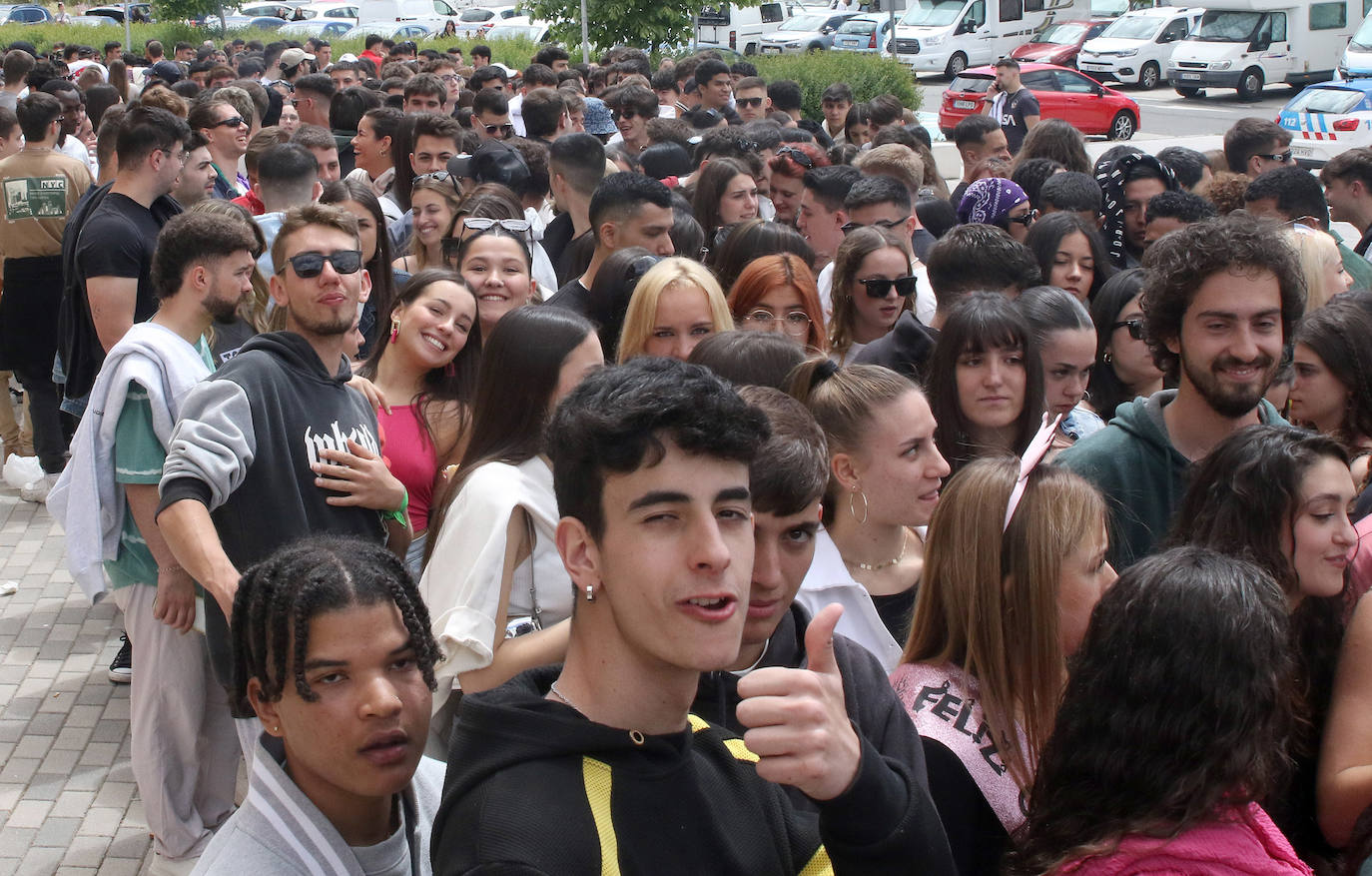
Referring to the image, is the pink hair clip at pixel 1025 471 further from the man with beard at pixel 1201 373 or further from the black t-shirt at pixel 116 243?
the black t-shirt at pixel 116 243

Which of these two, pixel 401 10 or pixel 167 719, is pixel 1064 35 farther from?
pixel 167 719

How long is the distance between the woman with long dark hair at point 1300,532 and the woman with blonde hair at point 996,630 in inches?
16.6

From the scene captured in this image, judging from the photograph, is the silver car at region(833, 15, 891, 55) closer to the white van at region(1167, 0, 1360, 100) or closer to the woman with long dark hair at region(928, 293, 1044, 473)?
the white van at region(1167, 0, 1360, 100)

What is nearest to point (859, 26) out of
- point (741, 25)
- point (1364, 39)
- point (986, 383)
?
point (741, 25)

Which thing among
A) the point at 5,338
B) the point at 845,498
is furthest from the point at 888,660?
the point at 5,338

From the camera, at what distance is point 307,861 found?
2.31 metres

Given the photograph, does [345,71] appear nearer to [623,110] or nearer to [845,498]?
[623,110]

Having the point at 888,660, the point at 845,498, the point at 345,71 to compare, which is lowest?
the point at 888,660

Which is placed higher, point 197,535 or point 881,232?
point 881,232

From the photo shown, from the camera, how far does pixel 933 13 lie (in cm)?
3675

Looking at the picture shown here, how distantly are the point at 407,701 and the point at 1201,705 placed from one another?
1408mm

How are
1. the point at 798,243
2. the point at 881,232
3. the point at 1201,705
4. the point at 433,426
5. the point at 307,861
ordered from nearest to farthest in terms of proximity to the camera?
the point at 1201,705, the point at 307,861, the point at 433,426, the point at 881,232, the point at 798,243

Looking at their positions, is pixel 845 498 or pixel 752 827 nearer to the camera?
pixel 752 827

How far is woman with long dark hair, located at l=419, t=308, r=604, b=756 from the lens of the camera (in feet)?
9.86
